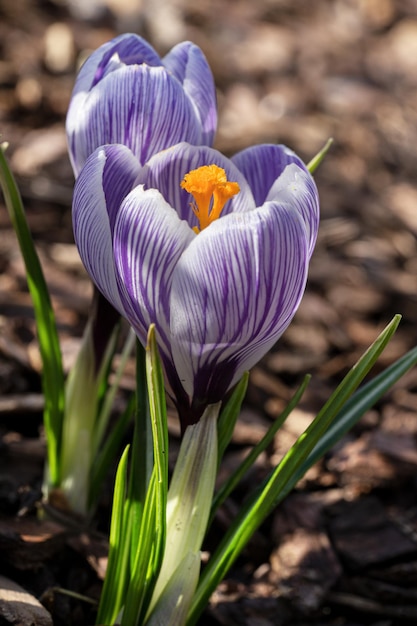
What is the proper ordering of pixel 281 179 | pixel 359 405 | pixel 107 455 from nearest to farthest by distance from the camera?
pixel 281 179 → pixel 359 405 → pixel 107 455

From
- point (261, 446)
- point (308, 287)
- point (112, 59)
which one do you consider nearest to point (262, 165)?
point (112, 59)

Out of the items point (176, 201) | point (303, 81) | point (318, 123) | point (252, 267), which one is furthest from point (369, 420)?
point (303, 81)

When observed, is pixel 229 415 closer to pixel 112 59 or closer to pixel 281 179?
pixel 281 179

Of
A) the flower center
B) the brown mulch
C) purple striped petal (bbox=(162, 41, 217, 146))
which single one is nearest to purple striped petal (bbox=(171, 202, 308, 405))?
the flower center

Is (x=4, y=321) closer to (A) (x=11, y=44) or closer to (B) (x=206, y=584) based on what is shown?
(B) (x=206, y=584)

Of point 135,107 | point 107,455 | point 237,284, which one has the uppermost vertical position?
point 135,107

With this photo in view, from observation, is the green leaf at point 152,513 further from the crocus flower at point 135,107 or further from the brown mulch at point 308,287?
the crocus flower at point 135,107

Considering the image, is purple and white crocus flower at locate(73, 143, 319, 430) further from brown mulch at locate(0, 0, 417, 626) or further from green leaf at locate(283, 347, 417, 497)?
brown mulch at locate(0, 0, 417, 626)
